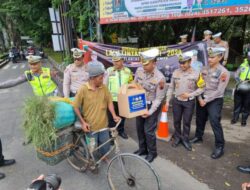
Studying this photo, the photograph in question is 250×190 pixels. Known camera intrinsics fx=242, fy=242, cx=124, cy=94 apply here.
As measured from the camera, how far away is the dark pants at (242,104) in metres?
5.41

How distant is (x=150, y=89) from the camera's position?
3777 mm

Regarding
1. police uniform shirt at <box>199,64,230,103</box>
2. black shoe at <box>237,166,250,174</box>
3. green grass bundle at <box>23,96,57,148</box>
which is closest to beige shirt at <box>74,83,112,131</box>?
green grass bundle at <box>23,96,57,148</box>

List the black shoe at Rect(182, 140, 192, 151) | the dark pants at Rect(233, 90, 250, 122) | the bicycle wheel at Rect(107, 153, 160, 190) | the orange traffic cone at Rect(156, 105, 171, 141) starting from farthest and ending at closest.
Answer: the dark pants at Rect(233, 90, 250, 122) → the orange traffic cone at Rect(156, 105, 171, 141) → the black shoe at Rect(182, 140, 192, 151) → the bicycle wheel at Rect(107, 153, 160, 190)

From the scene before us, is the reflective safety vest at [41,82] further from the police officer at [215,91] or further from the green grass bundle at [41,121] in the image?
the police officer at [215,91]

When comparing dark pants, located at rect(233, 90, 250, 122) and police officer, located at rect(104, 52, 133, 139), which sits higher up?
police officer, located at rect(104, 52, 133, 139)

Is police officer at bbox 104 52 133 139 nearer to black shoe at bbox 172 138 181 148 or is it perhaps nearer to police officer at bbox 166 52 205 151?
police officer at bbox 166 52 205 151

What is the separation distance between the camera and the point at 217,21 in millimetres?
12516

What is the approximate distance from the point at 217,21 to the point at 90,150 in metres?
11.5

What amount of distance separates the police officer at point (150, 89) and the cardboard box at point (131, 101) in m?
0.32

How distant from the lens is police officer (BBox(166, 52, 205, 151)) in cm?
404

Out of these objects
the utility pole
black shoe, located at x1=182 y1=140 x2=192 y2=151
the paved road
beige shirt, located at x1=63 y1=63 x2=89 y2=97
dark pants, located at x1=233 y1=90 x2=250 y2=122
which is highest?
the utility pole

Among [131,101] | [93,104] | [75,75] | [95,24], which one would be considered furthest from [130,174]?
[95,24]

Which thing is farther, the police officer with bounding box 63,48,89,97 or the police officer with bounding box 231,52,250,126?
the police officer with bounding box 231,52,250,126

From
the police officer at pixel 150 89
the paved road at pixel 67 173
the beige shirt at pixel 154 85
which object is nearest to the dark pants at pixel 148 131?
the police officer at pixel 150 89
